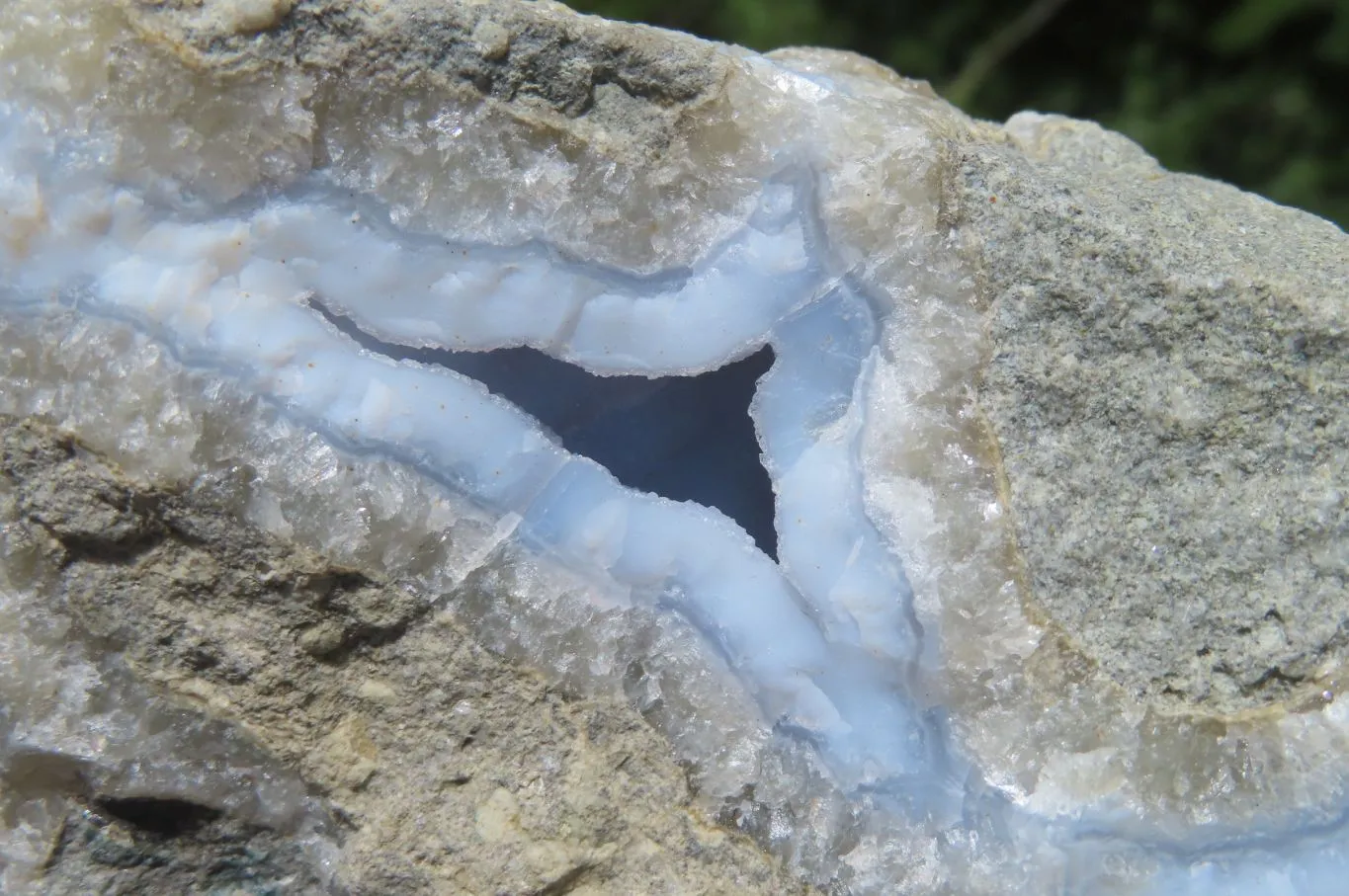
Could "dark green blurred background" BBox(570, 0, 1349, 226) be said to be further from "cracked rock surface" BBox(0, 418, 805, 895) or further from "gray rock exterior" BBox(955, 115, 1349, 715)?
"cracked rock surface" BBox(0, 418, 805, 895)

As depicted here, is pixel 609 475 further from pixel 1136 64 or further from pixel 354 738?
pixel 1136 64

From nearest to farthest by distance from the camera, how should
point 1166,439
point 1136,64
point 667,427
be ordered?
point 1166,439 → point 667,427 → point 1136,64

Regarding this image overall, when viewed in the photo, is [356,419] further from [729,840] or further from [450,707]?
[729,840]

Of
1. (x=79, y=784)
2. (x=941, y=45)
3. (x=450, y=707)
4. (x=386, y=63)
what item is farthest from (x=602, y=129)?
(x=941, y=45)

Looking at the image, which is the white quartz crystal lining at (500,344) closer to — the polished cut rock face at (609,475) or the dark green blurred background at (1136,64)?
the polished cut rock face at (609,475)

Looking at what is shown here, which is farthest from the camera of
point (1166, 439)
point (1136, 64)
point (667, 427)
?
point (1136, 64)

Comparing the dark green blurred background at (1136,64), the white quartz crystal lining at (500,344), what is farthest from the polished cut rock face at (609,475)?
the dark green blurred background at (1136,64)

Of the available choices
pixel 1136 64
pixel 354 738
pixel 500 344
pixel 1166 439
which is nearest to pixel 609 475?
pixel 500 344
